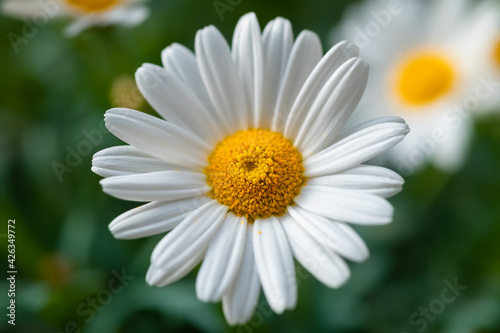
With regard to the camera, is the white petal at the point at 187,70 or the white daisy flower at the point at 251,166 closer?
the white daisy flower at the point at 251,166

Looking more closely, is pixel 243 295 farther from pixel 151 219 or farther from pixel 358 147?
pixel 358 147

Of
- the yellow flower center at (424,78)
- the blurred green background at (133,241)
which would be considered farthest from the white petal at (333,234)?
the yellow flower center at (424,78)

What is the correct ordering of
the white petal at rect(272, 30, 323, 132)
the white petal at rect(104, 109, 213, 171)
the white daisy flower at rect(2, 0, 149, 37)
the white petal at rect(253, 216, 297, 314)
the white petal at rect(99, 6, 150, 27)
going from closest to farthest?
the white petal at rect(253, 216, 297, 314) < the white petal at rect(104, 109, 213, 171) < the white petal at rect(272, 30, 323, 132) < the white petal at rect(99, 6, 150, 27) < the white daisy flower at rect(2, 0, 149, 37)

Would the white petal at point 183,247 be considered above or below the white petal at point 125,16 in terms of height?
below

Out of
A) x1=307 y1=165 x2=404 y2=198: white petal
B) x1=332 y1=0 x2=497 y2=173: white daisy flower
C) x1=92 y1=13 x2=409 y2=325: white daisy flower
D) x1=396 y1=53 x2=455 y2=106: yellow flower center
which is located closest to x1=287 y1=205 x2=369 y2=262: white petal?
x1=92 y1=13 x2=409 y2=325: white daisy flower
